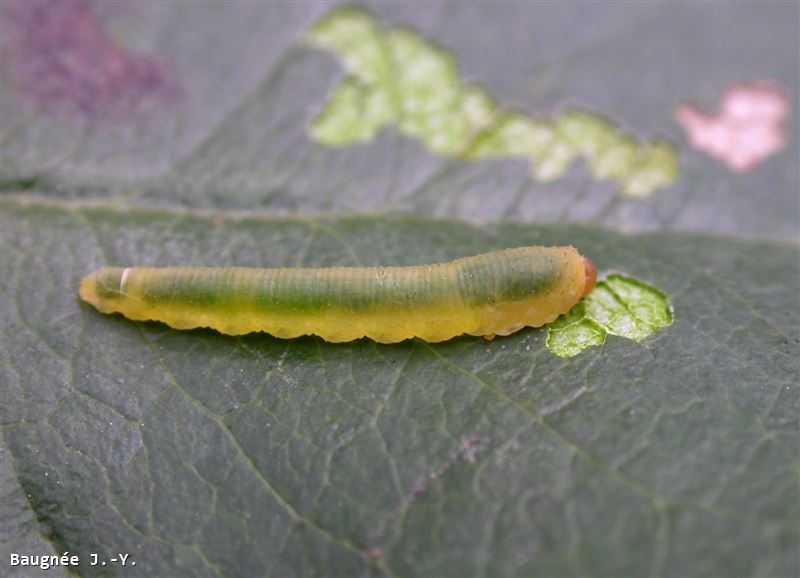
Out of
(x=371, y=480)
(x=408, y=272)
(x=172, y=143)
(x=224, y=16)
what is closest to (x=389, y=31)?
(x=224, y=16)

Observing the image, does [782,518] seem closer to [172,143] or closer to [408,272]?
[408,272]

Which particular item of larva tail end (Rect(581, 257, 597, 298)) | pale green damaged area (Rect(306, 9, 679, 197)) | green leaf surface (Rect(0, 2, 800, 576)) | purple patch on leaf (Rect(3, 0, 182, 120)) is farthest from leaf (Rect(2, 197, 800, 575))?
purple patch on leaf (Rect(3, 0, 182, 120))

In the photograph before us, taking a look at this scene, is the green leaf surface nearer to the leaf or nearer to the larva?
the leaf

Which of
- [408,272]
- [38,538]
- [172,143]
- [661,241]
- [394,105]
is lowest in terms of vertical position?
[38,538]

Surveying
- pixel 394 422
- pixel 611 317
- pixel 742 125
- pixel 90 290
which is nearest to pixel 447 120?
pixel 611 317

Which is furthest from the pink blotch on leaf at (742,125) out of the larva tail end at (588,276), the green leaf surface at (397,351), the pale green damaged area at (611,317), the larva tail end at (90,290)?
the larva tail end at (90,290)

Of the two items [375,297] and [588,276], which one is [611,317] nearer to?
[588,276]
